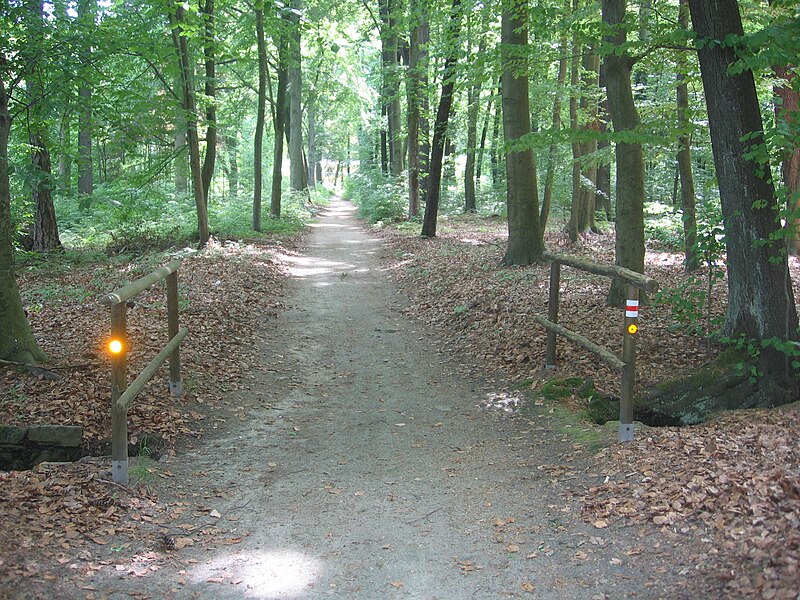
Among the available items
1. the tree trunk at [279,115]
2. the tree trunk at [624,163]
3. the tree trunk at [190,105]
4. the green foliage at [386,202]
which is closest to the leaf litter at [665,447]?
the tree trunk at [624,163]

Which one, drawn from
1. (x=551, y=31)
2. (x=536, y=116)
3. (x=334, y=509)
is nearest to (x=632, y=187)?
(x=551, y=31)

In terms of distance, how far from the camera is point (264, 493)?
5.30 metres

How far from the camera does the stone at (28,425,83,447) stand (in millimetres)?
6098

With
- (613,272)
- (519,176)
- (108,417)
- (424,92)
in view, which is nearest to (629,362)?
(613,272)

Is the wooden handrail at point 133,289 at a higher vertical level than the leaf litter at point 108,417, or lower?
higher

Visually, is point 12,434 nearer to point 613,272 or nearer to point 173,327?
point 173,327

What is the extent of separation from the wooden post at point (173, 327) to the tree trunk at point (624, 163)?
620cm

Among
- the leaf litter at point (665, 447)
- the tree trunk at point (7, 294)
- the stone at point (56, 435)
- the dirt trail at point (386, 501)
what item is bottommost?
the dirt trail at point (386, 501)

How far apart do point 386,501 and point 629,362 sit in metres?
2.43

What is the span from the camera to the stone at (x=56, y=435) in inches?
240

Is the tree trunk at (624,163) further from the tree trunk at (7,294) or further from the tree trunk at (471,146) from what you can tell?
the tree trunk at (471,146)

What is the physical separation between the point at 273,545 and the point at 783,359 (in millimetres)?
4996

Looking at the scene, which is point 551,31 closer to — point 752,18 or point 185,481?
point 752,18

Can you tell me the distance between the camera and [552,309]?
790 centimetres
